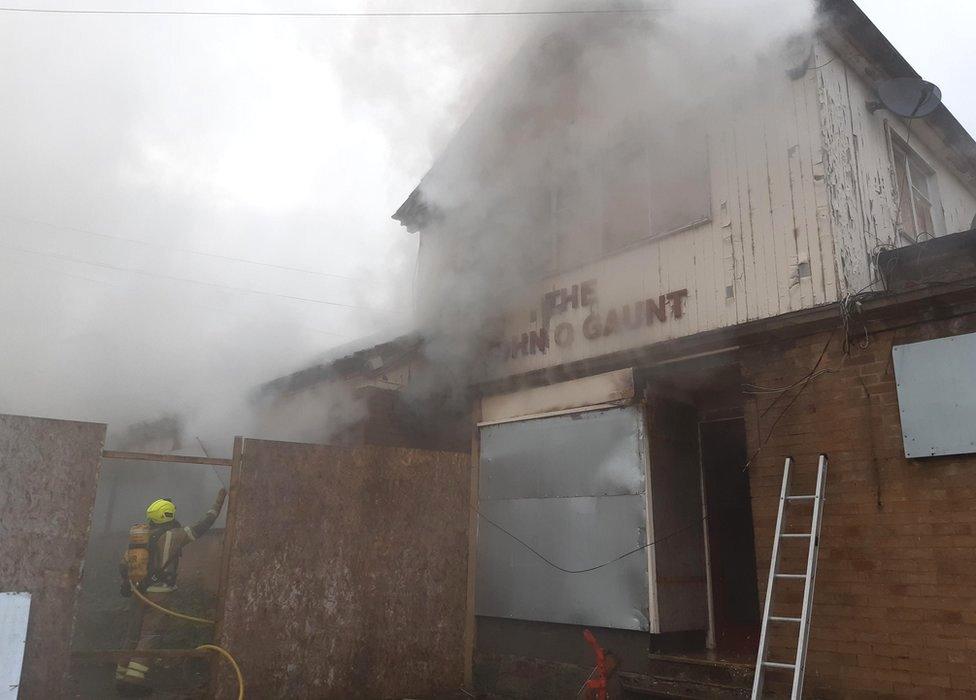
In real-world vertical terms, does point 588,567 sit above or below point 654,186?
below

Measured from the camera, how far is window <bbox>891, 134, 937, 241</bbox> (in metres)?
7.26

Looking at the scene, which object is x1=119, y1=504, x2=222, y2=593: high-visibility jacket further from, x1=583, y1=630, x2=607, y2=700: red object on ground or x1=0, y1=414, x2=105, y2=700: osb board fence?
x1=583, y1=630, x2=607, y2=700: red object on ground

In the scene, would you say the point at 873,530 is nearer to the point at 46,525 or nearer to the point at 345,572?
the point at 345,572

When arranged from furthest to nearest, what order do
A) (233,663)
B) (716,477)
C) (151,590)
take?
(716,477) < (151,590) < (233,663)

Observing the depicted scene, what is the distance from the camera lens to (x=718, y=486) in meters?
7.49

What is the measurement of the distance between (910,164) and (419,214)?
6071 mm

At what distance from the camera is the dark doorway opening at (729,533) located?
7.16 meters

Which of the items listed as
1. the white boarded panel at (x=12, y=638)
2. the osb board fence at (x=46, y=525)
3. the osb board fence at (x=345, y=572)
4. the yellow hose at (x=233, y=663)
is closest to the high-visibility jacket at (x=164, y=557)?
the osb board fence at (x=345, y=572)

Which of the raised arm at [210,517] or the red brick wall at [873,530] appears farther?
the raised arm at [210,517]

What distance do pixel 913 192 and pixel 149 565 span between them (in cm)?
866

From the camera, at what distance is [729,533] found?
7.65 metres

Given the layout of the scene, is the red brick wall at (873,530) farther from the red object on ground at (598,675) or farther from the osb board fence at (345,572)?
the osb board fence at (345,572)

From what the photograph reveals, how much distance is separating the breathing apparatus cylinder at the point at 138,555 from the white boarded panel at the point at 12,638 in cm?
175

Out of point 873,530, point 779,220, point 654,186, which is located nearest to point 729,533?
point 873,530
